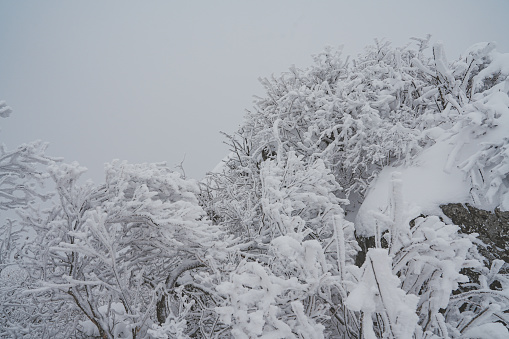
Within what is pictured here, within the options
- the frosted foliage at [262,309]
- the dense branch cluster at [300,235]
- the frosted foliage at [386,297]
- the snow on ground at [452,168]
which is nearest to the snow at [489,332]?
the dense branch cluster at [300,235]

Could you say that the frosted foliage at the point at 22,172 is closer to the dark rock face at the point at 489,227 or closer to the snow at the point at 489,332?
the snow at the point at 489,332

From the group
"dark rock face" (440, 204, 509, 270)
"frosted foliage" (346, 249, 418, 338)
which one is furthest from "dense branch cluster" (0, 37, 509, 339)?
"dark rock face" (440, 204, 509, 270)

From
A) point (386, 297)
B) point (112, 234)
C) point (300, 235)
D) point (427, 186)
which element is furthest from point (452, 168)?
point (112, 234)

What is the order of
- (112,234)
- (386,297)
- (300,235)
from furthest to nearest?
(112,234)
(300,235)
(386,297)

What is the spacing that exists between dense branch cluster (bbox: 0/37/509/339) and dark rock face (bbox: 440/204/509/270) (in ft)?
0.44

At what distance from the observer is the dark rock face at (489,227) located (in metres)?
3.91

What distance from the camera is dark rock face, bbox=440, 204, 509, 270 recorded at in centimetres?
391

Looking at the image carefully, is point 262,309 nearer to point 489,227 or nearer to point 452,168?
point 489,227

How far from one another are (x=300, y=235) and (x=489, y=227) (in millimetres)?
2934

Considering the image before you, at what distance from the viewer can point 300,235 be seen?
119 inches

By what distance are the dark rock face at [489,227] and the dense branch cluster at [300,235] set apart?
13 centimetres

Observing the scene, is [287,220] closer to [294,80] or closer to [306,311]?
[306,311]

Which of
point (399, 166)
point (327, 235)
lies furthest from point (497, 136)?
point (327, 235)

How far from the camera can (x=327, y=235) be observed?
Result: 553 cm
